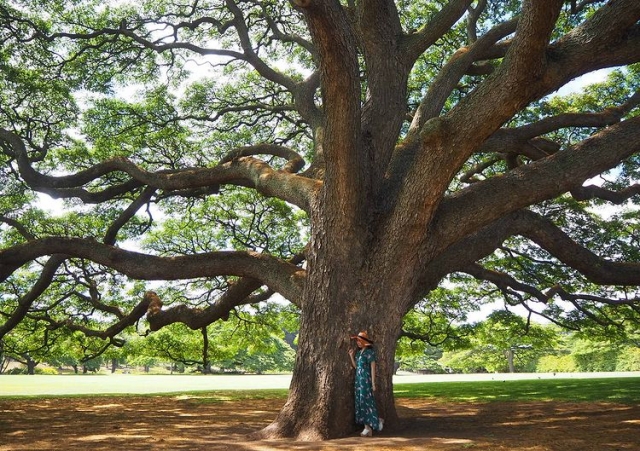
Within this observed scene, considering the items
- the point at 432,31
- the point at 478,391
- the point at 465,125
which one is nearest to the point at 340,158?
the point at 465,125

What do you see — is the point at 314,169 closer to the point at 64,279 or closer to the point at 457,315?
the point at 64,279

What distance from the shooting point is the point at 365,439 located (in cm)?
542

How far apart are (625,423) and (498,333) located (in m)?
13.6

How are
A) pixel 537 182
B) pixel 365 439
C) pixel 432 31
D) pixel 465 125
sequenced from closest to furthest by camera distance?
pixel 365 439 → pixel 465 125 → pixel 537 182 → pixel 432 31

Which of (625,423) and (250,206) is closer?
(625,423)

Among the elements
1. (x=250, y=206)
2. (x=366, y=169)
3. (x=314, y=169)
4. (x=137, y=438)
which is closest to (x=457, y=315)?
(x=250, y=206)

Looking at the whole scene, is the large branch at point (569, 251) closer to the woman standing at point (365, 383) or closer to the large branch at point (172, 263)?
the woman standing at point (365, 383)

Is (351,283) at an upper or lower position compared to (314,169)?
lower

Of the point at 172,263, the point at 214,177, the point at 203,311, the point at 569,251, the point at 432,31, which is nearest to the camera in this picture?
the point at 172,263

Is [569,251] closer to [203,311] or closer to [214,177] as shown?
[214,177]

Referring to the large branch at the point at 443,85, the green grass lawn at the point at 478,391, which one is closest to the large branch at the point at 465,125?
the large branch at the point at 443,85

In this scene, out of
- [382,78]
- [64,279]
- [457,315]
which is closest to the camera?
[382,78]

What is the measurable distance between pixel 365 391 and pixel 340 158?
110 inches

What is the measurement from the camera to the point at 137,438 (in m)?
5.96
